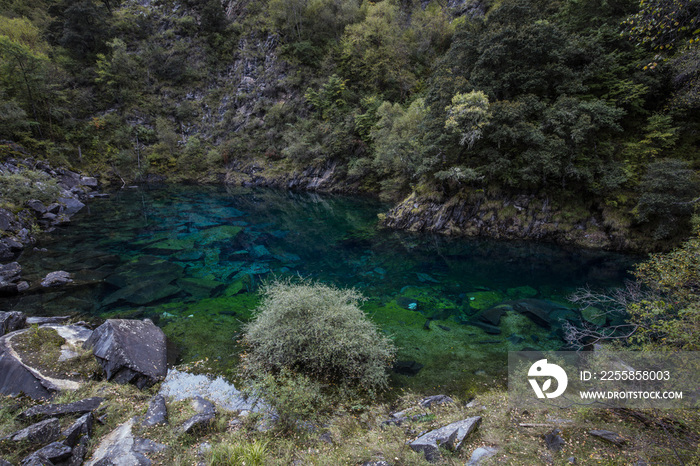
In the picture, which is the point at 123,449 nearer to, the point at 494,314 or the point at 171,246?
the point at 494,314

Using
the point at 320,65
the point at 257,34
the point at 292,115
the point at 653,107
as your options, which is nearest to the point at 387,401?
the point at 653,107

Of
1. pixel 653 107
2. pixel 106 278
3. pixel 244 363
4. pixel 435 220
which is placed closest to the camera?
pixel 244 363

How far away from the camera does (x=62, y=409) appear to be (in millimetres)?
4762

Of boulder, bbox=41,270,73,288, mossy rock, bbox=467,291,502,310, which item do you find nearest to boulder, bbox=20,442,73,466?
boulder, bbox=41,270,73,288

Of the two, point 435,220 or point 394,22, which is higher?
point 394,22

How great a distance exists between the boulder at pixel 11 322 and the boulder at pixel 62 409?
13.2 ft

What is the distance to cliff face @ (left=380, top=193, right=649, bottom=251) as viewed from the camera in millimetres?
15422

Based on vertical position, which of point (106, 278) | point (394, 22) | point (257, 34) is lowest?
point (106, 278)

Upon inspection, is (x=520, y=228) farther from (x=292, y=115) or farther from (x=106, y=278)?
(x=292, y=115)

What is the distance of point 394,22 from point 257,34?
24.8 meters

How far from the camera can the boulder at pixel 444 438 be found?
4.05m

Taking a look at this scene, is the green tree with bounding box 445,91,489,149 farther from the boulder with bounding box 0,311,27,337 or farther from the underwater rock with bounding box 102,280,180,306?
the boulder with bounding box 0,311,27,337

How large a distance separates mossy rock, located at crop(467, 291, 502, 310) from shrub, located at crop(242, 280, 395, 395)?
5.27m

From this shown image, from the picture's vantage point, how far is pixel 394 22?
40.7m
